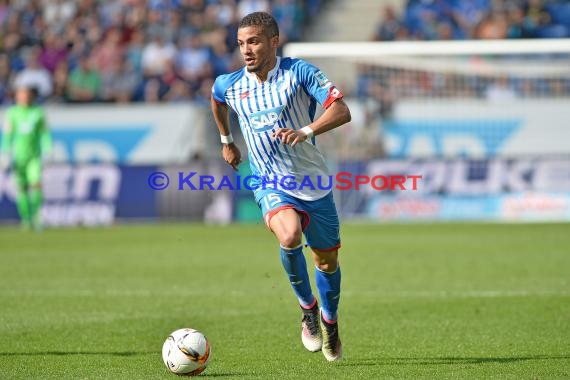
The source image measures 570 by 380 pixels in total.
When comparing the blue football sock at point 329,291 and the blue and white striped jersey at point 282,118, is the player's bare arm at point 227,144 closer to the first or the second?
the blue and white striped jersey at point 282,118

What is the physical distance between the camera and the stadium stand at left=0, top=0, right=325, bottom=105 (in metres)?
26.0

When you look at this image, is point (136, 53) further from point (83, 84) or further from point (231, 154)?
point (231, 154)

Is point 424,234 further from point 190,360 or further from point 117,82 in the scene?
point 190,360

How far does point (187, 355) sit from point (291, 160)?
1.59m

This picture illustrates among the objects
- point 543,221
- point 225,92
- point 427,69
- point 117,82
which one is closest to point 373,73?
point 427,69

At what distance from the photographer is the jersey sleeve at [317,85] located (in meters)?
7.49

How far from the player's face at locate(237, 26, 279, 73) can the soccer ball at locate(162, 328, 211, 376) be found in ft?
6.15

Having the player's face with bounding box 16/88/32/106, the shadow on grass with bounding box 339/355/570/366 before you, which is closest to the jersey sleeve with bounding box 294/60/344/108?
the shadow on grass with bounding box 339/355/570/366

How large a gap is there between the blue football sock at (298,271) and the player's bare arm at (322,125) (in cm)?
79

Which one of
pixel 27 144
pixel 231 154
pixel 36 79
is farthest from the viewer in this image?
pixel 36 79

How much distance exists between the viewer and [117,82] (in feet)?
85.3

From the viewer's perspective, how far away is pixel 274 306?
1109 cm

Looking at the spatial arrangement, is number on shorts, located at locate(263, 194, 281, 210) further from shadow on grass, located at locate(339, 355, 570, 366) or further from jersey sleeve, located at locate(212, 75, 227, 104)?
shadow on grass, located at locate(339, 355, 570, 366)

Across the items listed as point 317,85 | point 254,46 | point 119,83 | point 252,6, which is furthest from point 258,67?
point 252,6
